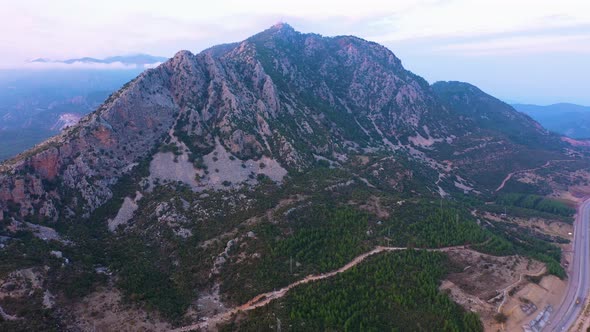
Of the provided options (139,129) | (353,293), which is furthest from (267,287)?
(139,129)

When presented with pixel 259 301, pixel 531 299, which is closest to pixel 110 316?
pixel 259 301

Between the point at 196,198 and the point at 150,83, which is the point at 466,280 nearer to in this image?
the point at 196,198

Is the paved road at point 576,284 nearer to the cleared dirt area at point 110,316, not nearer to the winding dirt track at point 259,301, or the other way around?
the winding dirt track at point 259,301

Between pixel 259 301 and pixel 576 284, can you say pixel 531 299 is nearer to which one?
pixel 576 284

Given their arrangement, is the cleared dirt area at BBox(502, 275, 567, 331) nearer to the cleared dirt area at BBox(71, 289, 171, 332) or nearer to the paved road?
the paved road

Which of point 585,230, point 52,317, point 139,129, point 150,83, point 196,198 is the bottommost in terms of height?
point 585,230

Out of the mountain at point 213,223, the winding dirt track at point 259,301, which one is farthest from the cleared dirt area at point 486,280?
the winding dirt track at point 259,301

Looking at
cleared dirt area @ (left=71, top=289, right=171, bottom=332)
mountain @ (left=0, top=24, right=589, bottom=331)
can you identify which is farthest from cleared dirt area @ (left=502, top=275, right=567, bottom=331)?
cleared dirt area @ (left=71, top=289, right=171, bottom=332)
